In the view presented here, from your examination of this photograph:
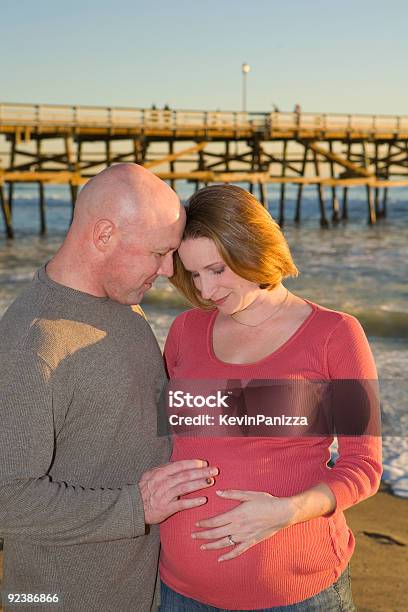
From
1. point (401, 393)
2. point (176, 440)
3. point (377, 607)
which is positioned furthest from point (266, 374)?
point (401, 393)

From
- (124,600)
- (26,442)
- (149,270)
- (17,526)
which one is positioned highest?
(149,270)

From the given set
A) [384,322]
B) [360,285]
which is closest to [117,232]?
[384,322]

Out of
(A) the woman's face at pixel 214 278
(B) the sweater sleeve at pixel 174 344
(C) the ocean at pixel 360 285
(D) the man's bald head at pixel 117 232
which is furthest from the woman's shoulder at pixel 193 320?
(C) the ocean at pixel 360 285

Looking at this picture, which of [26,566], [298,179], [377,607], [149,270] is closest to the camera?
[26,566]

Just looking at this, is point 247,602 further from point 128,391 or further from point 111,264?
point 111,264

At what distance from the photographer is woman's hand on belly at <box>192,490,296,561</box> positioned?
7.22 feet

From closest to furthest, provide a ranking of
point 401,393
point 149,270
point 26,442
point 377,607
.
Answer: point 26,442 < point 149,270 < point 377,607 < point 401,393

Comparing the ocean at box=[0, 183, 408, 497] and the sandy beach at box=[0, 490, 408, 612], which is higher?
the sandy beach at box=[0, 490, 408, 612]

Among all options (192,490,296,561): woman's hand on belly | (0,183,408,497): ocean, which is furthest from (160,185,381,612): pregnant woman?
(0,183,408,497): ocean

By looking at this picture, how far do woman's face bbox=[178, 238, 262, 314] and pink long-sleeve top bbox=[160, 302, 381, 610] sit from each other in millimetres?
253

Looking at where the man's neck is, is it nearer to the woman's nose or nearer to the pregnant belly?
the woman's nose

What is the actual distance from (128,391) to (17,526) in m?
0.51

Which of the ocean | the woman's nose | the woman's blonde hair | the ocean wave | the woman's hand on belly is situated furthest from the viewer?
the ocean wave

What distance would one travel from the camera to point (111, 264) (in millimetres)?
2459
